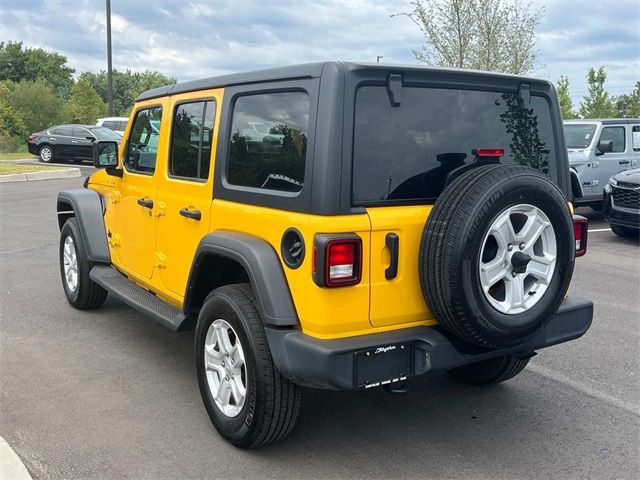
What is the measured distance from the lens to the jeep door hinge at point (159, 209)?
4250 mm

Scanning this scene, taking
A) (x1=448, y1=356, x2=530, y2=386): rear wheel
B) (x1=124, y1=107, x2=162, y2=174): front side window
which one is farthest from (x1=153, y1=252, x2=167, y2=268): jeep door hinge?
(x1=448, y1=356, x2=530, y2=386): rear wheel

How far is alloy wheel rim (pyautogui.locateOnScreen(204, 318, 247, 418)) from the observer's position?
11.0 ft

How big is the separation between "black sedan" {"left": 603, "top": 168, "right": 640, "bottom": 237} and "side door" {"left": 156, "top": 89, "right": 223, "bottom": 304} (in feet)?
24.8

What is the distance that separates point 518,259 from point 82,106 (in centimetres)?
4455

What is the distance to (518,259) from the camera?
3061 mm

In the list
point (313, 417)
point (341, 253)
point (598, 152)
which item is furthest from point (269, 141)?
point (598, 152)

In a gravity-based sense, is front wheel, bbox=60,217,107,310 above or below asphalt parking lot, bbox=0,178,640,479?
above

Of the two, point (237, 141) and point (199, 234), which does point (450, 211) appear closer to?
point (237, 141)

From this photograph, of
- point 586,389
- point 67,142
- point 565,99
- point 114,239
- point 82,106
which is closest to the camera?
point 586,389

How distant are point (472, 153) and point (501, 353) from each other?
104 centimetres

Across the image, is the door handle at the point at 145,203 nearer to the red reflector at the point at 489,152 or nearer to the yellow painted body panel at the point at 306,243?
the yellow painted body panel at the point at 306,243

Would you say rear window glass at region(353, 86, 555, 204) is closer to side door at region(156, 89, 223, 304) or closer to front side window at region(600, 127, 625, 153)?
side door at region(156, 89, 223, 304)

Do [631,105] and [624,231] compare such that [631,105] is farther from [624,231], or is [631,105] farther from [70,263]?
[70,263]

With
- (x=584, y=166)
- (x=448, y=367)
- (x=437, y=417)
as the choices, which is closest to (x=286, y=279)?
(x=448, y=367)
